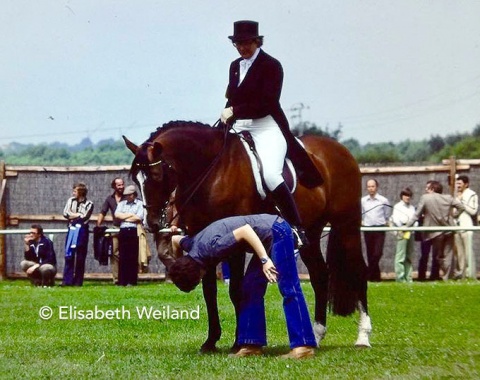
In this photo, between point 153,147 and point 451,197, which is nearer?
point 153,147

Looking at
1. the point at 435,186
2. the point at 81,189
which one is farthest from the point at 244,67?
the point at 435,186

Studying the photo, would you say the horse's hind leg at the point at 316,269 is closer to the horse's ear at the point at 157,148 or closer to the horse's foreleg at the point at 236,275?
the horse's foreleg at the point at 236,275

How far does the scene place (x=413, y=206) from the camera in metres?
24.7

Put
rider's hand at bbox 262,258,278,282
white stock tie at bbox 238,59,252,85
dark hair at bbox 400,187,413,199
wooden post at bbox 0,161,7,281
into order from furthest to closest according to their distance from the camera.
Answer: wooden post at bbox 0,161,7,281
dark hair at bbox 400,187,413,199
white stock tie at bbox 238,59,252,85
rider's hand at bbox 262,258,278,282

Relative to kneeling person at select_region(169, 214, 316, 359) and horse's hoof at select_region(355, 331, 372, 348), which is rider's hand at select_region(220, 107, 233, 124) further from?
horse's hoof at select_region(355, 331, 372, 348)

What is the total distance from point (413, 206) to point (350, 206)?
39.3 ft

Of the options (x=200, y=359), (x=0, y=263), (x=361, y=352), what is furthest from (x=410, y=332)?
(x=0, y=263)

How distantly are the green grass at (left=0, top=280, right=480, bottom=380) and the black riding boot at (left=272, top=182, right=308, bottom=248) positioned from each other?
109 cm

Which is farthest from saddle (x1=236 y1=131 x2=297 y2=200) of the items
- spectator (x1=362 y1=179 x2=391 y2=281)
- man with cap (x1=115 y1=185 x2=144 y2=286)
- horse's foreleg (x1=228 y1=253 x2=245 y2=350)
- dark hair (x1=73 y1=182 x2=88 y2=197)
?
dark hair (x1=73 y1=182 x2=88 y2=197)

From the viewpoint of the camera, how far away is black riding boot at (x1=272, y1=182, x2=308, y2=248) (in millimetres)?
11211

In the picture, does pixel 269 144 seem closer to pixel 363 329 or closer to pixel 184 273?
pixel 184 273

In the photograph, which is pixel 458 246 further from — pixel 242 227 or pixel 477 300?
pixel 242 227

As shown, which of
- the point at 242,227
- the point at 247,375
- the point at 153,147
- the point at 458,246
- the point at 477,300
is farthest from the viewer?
the point at 458,246

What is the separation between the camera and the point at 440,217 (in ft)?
76.8
